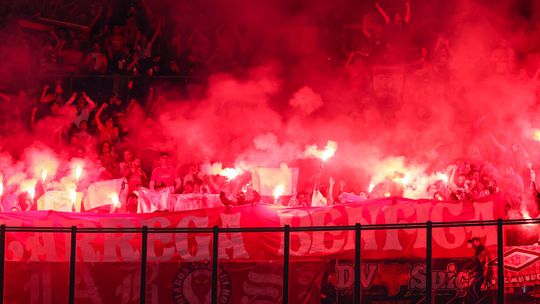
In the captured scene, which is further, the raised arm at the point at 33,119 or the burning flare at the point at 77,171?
the raised arm at the point at 33,119

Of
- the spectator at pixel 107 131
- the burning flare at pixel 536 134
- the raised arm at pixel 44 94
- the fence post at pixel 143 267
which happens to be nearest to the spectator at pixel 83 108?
the spectator at pixel 107 131

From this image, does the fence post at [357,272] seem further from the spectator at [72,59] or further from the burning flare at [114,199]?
the spectator at [72,59]

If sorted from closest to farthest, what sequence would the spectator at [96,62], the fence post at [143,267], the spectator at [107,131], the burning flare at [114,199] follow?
the fence post at [143,267] → the burning flare at [114,199] → the spectator at [107,131] → the spectator at [96,62]

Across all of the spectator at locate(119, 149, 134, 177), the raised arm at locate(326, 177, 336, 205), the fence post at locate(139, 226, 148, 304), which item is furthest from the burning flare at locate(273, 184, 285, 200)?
the fence post at locate(139, 226, 148, 304)

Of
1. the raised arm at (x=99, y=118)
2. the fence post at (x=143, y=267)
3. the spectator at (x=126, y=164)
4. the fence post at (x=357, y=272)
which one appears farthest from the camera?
the raised arm at (x=99, y=118)

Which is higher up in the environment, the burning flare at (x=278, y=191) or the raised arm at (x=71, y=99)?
the raised arm at (x=71, y=99)

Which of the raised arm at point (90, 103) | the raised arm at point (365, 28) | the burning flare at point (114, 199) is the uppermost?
the raised arm at point (365, 28)

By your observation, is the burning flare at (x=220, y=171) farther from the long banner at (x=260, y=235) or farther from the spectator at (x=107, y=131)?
the long banner at (x=260, y=235)

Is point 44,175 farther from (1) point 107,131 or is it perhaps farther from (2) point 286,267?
(2) point 286,267

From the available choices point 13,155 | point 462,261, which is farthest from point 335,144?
point 13,155

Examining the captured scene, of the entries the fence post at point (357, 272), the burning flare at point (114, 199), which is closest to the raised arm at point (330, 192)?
the burning flare at point (114, 199)

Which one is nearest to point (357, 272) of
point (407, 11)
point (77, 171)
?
point (77, 171)

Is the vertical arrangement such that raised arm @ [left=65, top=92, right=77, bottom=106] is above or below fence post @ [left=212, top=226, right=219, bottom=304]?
above

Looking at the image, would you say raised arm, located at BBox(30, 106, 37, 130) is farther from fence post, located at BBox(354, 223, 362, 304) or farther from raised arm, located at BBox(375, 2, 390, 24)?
fence post, located at BBox(354, 223, 362, 304)
